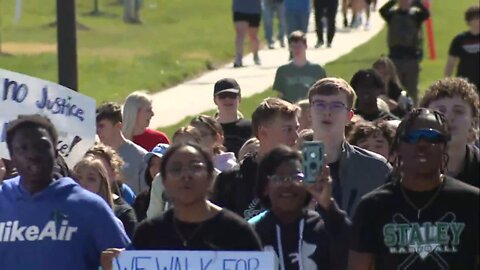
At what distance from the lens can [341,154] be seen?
321 inches

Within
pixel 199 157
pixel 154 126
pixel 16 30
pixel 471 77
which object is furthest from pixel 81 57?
pixel 199 157

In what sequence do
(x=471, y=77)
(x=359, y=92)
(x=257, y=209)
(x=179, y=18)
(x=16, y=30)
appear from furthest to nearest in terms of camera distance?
1. (x=179, y=18)
2. (x=16, y=30)
3. (x=471, y=77)
4. (x=359, y=92)
5. (x=257, y=209)

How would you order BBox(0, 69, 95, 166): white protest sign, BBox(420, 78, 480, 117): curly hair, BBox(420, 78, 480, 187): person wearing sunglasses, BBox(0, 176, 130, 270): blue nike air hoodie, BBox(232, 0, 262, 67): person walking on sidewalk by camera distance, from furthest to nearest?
BBox(232, 0, 262, 67): person walking on sidewalk
BBox(0, 69, 95, 166): white protest sign
BBox(420, 78, 480, 117): curly hair
BBox(420, 78, 480, 187): person wearing sunglasses
BBox(0, 176, 130, 270): blue nike air hoodie

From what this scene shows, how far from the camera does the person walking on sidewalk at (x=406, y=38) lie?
64.1 feet

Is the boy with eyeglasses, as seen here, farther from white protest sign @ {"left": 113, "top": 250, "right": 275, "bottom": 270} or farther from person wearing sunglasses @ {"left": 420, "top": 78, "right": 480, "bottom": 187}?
white protest sign @ {"left": 113, "top": 250, "right": 275, "bottom": 270}

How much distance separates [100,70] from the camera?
24.6 meters

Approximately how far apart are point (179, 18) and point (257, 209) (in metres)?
28.6

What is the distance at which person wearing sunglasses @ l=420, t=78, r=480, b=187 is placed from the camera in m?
8.02

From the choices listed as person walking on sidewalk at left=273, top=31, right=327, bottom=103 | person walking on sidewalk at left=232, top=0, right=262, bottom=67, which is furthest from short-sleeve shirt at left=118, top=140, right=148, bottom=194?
person walking on sidewalk at left=232, top=0, right=262, bottom=67

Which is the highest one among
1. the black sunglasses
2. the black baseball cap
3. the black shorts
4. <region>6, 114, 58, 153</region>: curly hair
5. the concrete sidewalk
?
the black shorts

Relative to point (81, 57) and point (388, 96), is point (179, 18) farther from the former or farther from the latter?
point (388, 96)

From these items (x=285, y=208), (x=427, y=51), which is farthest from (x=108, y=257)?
(x=427, y=51)

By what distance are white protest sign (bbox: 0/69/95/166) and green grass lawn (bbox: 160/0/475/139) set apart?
341 inches

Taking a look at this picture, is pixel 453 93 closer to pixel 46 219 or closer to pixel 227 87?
pixel 46 219
